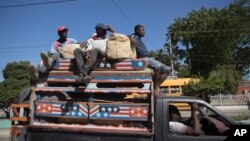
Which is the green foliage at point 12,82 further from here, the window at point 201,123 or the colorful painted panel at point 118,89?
the window at point 201,123

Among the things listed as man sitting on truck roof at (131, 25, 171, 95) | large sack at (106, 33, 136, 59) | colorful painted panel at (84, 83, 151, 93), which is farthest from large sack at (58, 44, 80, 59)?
man sitting on truck roof at (131, 25, 171, 95)

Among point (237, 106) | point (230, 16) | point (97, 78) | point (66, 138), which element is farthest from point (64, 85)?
point (230, 16)

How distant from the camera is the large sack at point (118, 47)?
5.43m

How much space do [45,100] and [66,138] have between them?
79 centimetres

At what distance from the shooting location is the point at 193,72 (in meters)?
46.9

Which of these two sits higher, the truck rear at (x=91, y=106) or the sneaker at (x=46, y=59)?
the sneaker at (x=46, y=59)

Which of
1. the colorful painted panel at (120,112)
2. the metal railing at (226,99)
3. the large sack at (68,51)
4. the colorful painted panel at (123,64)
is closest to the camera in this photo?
the colorful painted panel at (120,112)

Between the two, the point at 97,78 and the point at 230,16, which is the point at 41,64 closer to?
the point at 97,78

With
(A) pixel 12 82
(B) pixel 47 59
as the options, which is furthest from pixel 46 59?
(A) pixel 12 82

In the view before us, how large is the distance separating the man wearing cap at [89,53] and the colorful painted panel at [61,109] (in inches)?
16.3

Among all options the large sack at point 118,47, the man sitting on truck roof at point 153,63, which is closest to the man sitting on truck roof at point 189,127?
the man sitting on truck roof at point 153,63

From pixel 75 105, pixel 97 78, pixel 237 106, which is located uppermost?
pixel 97 78

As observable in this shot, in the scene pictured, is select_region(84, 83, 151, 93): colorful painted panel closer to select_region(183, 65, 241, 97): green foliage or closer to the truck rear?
the truck rear

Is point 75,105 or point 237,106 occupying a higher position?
point 75,105
